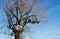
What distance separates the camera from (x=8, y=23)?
19.2m

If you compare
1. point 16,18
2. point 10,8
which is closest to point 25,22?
point 16,18

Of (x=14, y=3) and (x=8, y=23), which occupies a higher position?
(x=14, y=3)

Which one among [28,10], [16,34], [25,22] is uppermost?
[28,10]

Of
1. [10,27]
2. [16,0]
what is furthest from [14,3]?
[10,27]

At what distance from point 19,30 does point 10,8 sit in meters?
3.04

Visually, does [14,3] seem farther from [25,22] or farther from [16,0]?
[25,22]

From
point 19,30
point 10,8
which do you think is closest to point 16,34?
point 19,30

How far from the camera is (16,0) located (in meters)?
18.9

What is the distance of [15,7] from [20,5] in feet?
2.44

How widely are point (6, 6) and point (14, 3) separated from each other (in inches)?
46.0

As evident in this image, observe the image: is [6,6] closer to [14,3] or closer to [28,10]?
[14,3]

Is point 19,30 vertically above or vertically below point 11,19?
below

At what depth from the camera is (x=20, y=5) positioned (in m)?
18.7

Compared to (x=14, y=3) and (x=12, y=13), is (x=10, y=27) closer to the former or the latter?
(x=12, y=13)
